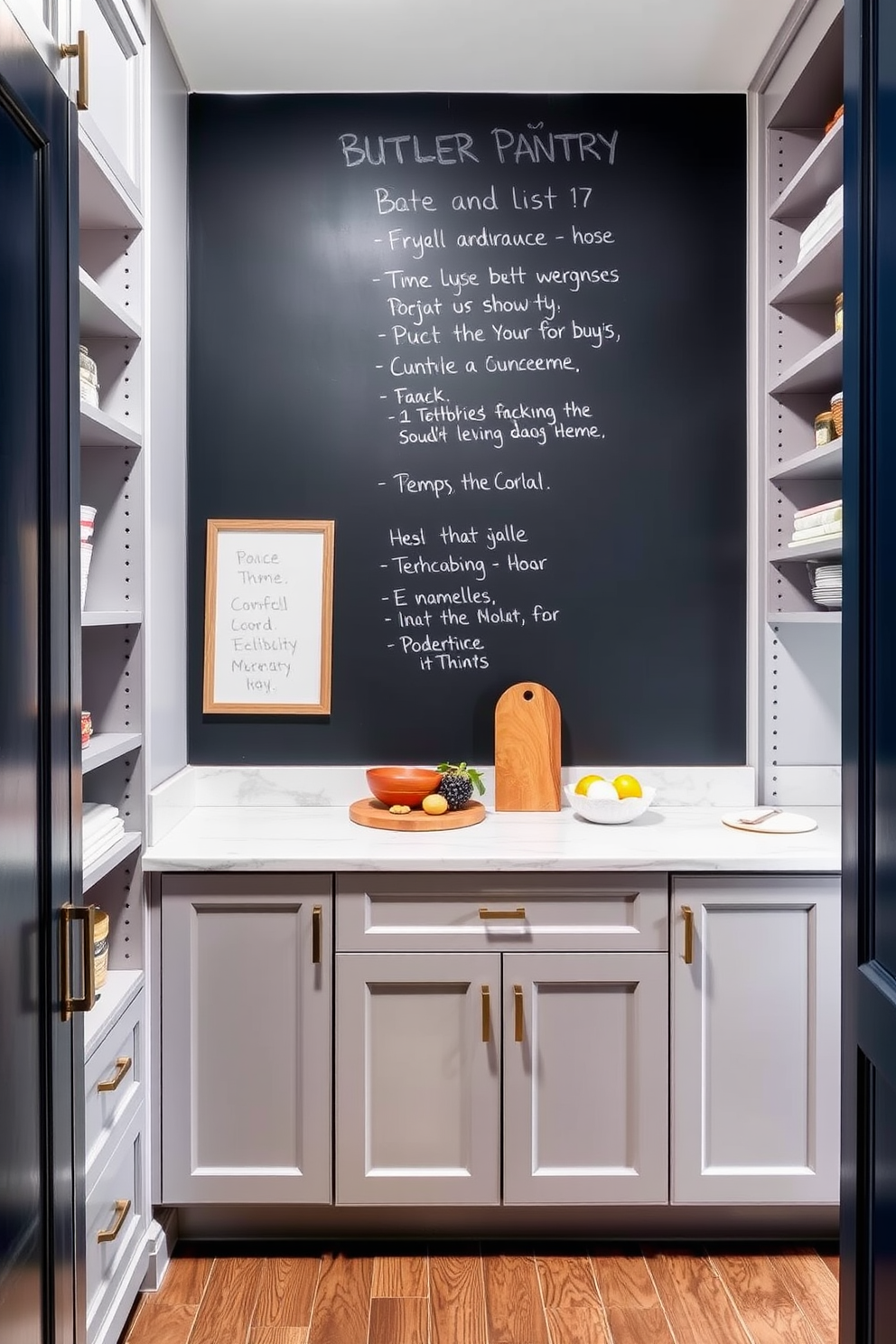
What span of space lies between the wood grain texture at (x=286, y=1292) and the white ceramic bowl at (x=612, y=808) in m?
1.17

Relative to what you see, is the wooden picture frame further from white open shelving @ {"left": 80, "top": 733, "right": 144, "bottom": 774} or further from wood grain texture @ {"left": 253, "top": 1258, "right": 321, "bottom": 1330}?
wood grain texture @ {"left": 253, "top": 1258, "right": 321, "bottom": 1330}

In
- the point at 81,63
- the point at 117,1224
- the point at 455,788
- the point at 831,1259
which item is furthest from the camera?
the point at 455,788

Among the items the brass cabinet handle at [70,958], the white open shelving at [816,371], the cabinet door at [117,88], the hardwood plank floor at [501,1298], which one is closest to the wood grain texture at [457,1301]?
the hardwood plank floor at [501,1298]

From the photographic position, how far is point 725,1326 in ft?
5.99

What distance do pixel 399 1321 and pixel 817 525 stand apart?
1.93 metres

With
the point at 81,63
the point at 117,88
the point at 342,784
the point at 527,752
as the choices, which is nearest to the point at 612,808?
the point at 527,752

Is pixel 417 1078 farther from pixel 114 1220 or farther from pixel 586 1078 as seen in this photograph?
pixel 114 1220

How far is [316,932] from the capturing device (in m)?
1.97

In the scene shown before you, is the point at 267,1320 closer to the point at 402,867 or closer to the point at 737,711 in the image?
the point at 402,867

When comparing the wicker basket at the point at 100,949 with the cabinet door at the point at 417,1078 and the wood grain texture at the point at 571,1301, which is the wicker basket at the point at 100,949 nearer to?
the cabinet door at the point at 417,1078

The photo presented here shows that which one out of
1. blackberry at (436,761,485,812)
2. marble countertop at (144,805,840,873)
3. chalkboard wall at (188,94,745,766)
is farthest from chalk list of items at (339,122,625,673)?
marble countertop at (144,805,840,873)

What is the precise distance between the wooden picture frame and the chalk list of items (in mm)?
187

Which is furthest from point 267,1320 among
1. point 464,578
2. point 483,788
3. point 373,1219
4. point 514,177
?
point 514,177

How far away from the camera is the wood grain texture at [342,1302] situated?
5.89 feet
